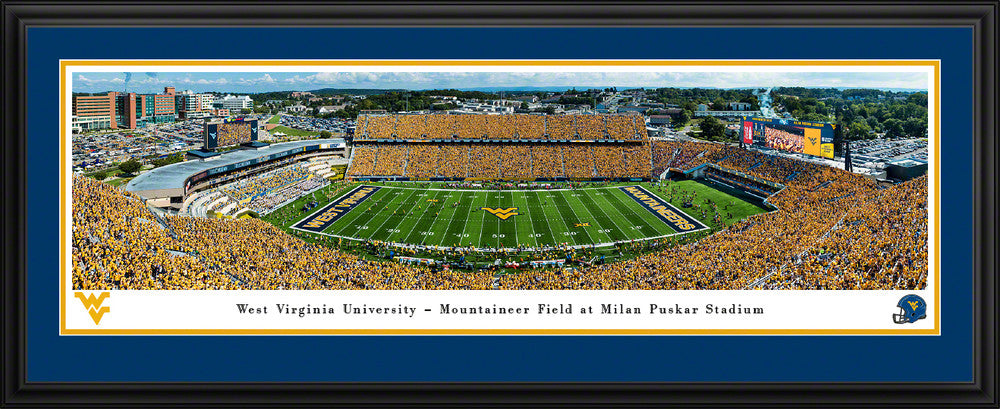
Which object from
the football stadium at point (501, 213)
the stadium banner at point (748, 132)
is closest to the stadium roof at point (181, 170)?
the football stadium at point (501, 213)

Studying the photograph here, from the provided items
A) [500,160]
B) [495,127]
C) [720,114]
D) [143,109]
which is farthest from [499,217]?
[720,114]

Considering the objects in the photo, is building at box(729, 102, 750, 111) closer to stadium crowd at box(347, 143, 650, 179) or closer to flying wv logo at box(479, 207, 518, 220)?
stadium crowd at box(347, 143, 650, 179)

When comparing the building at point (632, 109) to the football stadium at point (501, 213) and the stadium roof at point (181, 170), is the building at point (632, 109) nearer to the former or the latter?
the football stadium at point (501, 213)

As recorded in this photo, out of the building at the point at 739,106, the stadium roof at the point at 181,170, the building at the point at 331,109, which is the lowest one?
the stadium roof at the point at 181,170

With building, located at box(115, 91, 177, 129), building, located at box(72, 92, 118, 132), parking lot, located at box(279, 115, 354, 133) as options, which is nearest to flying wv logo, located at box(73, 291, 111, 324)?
building, located at box(72, 92, 118, 132)

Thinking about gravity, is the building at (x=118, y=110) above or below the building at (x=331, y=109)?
below
